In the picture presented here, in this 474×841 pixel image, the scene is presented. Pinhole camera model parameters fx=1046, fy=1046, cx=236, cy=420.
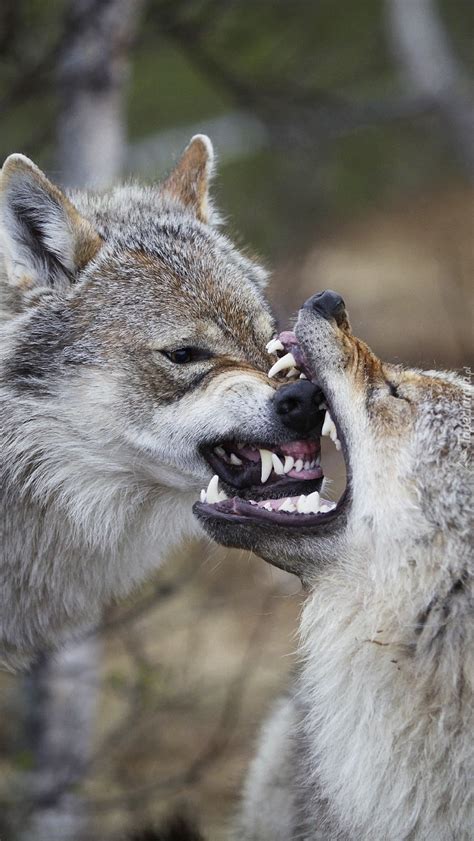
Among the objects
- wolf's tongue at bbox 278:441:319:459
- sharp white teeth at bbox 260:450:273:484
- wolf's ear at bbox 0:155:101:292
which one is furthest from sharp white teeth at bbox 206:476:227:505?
wolf's ear at bbox 0:155:101:292

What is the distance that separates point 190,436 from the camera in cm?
392

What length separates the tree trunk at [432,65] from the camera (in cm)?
1180

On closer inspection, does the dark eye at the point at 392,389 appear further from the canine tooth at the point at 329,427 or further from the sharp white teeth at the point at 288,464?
the sharp white teeth at the point at 288,464

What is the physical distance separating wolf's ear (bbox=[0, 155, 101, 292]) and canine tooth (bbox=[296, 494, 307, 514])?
52.2 inches

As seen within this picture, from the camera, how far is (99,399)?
402 centimetres

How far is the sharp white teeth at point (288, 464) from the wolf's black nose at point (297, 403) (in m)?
0.14

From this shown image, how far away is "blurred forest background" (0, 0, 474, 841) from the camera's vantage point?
5961mm

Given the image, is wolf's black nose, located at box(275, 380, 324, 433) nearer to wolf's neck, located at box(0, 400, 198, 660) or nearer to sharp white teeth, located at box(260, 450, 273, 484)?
sharp white teeth, located at box(260, 450, 273, 484)

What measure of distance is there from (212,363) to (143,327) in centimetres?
31

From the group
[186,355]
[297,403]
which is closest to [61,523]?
[186,355]

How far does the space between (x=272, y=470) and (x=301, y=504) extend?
303 mm

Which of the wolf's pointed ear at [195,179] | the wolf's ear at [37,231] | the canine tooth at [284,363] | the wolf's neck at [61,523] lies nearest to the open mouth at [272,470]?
the canine tooth at [284,363]

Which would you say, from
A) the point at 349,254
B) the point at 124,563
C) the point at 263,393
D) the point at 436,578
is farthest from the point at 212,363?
the point at 349,254

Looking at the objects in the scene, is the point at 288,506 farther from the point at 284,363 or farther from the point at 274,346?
the point at 274,346
